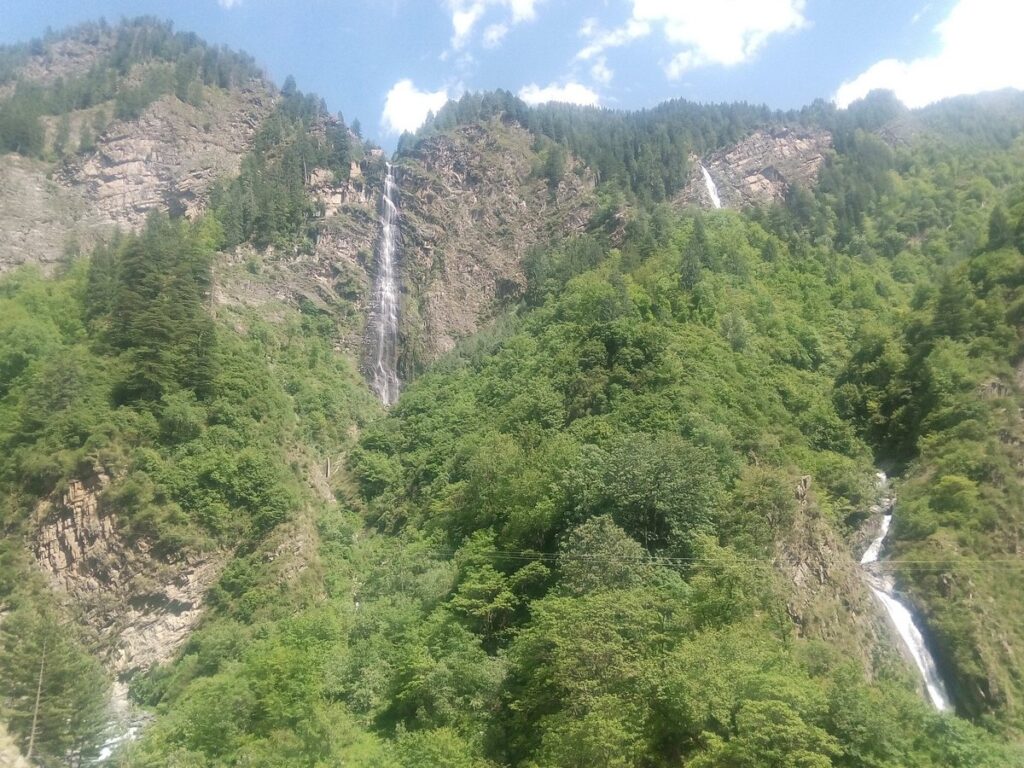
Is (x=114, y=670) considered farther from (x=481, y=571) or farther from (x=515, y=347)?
(x=515, y=347)

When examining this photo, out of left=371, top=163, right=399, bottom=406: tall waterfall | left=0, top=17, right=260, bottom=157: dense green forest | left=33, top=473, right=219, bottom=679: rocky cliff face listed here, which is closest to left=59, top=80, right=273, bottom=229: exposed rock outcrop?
left=0, top=17, right=260, bottom=157: dense green forest

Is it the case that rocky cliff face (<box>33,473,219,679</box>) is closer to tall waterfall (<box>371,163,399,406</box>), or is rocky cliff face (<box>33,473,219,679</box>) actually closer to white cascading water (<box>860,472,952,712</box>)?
tall waterfall (<box>371,163,399,406</box>)

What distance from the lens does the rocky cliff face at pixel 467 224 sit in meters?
75.7

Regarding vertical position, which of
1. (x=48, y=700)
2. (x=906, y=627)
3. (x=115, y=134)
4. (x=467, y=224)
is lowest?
(x=906, y=627)

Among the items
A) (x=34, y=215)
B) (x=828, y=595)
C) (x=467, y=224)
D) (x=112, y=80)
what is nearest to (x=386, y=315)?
(x=467, y=224)

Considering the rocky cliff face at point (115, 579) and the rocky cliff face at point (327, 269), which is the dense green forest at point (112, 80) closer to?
the rocky cliff face at point (327, 269)

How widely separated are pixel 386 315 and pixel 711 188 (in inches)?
1822

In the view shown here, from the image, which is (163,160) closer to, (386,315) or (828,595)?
(386,315)

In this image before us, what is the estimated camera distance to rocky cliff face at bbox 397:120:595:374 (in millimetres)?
75688

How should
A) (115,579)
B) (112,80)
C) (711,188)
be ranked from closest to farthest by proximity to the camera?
1. (115,579)
2. (711,188)
3. (112,80)

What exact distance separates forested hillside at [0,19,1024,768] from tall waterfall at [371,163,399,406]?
61.1 inches

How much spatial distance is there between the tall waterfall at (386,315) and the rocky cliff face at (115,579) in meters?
32.4

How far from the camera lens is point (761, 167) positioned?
281 ft

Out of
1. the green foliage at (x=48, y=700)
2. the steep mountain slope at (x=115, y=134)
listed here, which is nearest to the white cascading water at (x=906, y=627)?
the green foliage at (x=48, y=700)
